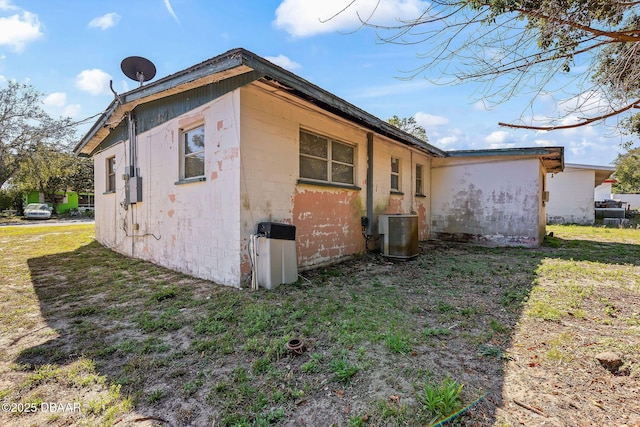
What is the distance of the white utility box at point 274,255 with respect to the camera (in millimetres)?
4176

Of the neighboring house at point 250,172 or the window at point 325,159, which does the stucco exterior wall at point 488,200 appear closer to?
the neighboring house at point 250,172

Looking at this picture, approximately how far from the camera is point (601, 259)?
650 cm

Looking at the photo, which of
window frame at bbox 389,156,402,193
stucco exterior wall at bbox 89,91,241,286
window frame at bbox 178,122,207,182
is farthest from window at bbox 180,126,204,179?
window frame at bbox 389,156,402,193

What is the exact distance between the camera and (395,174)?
8.10 meters

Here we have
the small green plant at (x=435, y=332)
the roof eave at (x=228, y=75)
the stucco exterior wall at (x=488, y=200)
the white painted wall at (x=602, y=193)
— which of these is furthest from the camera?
the white painted wall at (x=602, y=193)

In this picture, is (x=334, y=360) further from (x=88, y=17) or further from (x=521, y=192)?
(x=521, y=192)

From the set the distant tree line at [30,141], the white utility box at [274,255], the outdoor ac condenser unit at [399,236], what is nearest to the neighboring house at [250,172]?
the white utility box at [274,255]

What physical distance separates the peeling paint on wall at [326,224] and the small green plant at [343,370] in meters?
2.91

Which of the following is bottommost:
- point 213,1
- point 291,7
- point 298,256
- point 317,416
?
point 317,416

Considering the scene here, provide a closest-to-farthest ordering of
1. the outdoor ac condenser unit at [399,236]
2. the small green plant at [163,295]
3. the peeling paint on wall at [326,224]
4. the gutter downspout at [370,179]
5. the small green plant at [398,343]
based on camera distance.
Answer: the small green plant at [398,343] → the small green plant at [163,295] → the peeling paint on wall at [326,224] → the outdoor ac condenser unit at [399,236] → the gutter downspout at [370,179]

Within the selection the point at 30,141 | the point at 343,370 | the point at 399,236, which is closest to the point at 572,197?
the point at 399,236

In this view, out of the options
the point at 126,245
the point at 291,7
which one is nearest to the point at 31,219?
the point at 126,245

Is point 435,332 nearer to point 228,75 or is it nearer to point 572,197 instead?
point 228,75

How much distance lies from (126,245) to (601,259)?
11.1 meters
